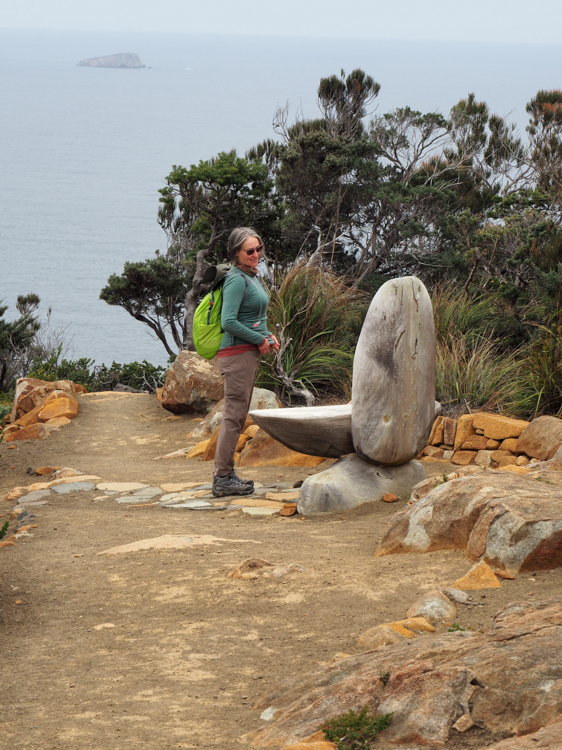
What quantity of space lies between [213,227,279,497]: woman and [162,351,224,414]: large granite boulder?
415 cm

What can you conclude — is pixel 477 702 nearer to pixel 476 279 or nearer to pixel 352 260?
pixel 476 279

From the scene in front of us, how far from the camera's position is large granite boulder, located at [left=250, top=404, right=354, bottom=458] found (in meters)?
5.97

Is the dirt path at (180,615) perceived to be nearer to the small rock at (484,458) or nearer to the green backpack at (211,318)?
the green backpack at (211,318)

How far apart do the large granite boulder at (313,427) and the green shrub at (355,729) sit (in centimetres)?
353

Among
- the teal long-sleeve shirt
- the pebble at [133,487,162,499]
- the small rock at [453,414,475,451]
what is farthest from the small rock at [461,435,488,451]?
the pebble at [133,487,162,499]

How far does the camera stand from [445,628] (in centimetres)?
336

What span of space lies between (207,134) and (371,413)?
380ft

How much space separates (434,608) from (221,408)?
6.17 meters

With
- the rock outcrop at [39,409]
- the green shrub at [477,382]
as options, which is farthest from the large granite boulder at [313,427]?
the rock outcrop at [39,409]

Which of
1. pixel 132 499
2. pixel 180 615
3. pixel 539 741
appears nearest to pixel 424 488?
pixel 180 615

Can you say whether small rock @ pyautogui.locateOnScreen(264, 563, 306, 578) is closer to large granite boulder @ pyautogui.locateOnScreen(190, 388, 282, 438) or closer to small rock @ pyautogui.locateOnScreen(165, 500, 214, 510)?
small rock @ pyautogui.locateOnScreen(165, 500, 214, 510)

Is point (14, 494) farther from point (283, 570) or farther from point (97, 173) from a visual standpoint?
point (97, 173)

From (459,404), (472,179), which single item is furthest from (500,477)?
(472,179)

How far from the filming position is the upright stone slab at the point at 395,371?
18.9ft
